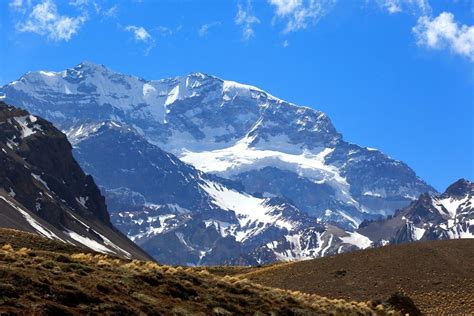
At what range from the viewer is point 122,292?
32.2 meters

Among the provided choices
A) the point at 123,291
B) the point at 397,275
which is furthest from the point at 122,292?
the point at 397,275

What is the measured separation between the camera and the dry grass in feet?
92.6

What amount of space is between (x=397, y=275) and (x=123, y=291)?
128 feet

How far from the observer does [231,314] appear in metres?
34.8

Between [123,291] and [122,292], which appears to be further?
[123,291]

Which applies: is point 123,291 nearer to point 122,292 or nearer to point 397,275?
point 122,292

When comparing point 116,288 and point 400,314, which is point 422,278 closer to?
point 400,314

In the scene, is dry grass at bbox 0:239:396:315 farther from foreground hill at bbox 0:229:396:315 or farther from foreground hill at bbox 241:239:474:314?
foreground hill at bbox 241:239:474:314

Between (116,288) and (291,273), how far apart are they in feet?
132

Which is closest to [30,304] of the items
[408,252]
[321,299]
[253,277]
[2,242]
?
[321,299]

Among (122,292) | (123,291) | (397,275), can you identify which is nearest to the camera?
(122,292)

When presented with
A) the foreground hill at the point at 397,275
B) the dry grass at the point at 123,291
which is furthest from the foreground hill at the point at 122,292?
the foreground hill at the point at 397,275

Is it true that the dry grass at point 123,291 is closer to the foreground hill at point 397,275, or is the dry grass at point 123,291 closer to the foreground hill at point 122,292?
the foreground hill at point 122,292

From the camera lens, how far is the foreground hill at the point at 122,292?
2815 cm
